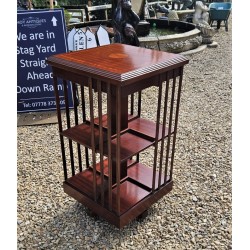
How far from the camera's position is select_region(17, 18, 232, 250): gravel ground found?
185 cm

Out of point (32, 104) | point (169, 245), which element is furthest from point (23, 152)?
point (169, 245)

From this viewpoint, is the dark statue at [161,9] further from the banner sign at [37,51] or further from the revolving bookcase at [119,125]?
the revolving bookcase at [119,125]

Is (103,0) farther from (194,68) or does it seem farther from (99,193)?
Answer: (99,193)

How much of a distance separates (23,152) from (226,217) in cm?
197

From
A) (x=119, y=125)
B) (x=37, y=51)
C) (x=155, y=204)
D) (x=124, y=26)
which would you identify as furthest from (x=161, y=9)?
(x=119, y=125)

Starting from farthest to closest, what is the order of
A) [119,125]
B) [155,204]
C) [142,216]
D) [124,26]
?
[124,26] < [155,204] < [142,216] < [119,125]

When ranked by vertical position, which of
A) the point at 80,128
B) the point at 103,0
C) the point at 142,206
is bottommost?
the point at 142,206

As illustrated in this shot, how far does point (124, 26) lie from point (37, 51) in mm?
1469

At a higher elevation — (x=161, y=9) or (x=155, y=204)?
(x=161, y=9)

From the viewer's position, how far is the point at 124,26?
4152 mm

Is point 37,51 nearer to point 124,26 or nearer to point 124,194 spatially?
point 124,26

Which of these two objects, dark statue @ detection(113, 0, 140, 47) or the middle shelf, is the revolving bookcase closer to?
the middle shelf

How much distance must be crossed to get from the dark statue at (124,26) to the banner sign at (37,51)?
1.16 m

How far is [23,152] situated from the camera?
9.21ft
